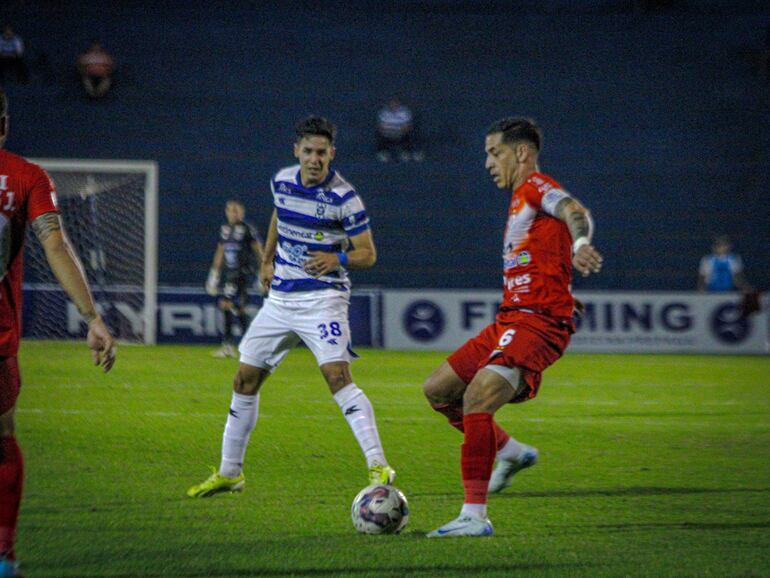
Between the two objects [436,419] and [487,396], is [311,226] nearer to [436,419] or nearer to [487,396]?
[487,396]

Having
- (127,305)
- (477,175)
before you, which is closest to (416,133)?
(477,175)

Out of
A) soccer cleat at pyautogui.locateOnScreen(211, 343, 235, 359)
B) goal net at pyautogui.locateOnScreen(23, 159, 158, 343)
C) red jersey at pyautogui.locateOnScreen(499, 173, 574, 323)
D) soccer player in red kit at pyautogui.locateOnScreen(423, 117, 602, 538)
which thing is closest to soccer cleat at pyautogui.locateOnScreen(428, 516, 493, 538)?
soccer player in red kit at pyautogui.locateOnScreen(423, 117, 602, 538)

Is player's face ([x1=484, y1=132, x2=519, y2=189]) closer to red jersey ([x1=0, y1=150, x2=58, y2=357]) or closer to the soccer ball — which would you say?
the soccer ball

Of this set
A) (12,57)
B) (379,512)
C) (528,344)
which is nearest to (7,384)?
(379,512)

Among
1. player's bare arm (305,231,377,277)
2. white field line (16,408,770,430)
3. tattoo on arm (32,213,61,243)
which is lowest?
white field line (16,408,770,430)

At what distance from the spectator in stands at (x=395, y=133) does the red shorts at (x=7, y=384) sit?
2145 centimetres

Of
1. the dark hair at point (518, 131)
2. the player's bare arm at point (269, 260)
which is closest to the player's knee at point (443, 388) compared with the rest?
the dark hair at point (518, 131)

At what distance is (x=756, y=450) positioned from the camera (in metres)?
9.07

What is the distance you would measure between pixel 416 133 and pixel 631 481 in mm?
19554

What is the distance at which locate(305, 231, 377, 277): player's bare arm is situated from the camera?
22.1ft

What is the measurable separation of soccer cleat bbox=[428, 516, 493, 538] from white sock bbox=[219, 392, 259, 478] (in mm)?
1567

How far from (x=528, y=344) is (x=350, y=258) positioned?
1423mm

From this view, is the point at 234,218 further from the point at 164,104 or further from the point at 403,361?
the point at 164,104

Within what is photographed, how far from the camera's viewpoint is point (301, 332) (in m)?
6.89
